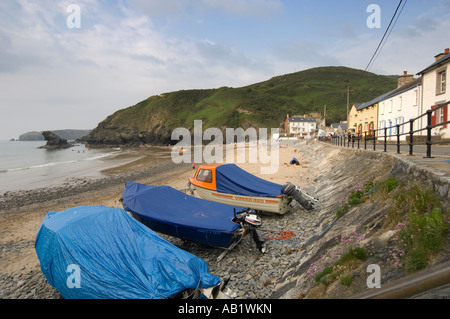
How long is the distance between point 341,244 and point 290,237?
3.39 meters

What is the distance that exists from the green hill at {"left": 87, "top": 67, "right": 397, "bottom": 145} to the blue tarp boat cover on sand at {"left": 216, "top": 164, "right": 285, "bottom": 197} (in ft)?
316

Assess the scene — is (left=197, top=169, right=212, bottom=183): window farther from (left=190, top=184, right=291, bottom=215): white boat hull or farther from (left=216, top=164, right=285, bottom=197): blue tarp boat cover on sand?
(left=190, top=184, right=291, bottom=215): white boat hull

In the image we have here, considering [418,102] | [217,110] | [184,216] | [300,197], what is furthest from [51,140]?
[418,102]

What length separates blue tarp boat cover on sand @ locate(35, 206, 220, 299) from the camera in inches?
199

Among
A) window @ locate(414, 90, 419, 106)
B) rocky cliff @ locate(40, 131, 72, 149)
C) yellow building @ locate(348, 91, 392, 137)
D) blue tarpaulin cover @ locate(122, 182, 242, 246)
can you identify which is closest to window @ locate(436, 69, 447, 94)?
window @ locate(414, 90, 419, 106)

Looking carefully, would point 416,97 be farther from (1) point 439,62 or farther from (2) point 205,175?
(2) point 205,175

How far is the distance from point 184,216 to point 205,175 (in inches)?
162

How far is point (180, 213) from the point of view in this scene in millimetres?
8688

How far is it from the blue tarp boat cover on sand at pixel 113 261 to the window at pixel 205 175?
19.7ft

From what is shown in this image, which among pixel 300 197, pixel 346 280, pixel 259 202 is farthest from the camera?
pixel 259 202

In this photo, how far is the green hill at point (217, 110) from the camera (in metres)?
112

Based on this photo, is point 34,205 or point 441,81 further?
point 441,81
